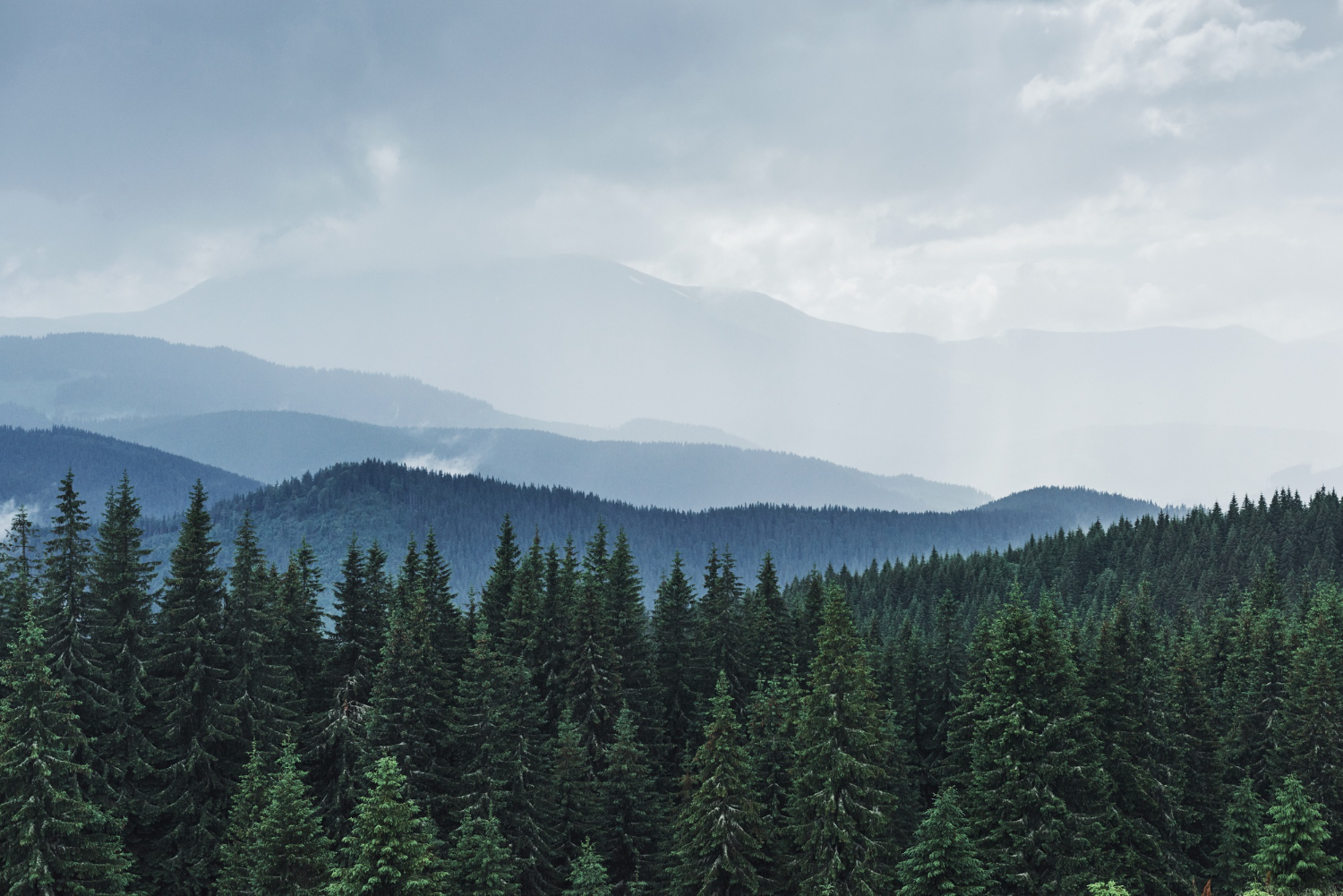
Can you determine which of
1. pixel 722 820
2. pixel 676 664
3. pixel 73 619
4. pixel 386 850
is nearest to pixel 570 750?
pixel 722 820

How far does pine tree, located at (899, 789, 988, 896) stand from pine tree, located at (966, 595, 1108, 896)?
2959 mm

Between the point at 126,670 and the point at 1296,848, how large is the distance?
55.3m

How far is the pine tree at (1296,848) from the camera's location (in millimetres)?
43531

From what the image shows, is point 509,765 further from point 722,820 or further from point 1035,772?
point 1035,772

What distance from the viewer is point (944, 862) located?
40.1 meters

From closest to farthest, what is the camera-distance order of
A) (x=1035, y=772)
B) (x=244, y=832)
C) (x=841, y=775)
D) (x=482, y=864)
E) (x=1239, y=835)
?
(x=482, y=864), (x=244, y=832), (x=841, y=775), (x=1035, y=772), (x=1239, y=835)

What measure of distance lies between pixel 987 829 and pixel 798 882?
9.44m

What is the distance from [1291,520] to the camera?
148125 mm

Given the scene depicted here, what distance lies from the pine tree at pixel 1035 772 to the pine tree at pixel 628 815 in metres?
17.1

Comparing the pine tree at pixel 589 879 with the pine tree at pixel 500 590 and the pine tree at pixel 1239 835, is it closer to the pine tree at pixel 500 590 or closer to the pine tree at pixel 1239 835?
the pine tree at pixel 500 590

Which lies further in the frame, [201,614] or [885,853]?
[201,614]

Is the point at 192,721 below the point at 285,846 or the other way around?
the other way around

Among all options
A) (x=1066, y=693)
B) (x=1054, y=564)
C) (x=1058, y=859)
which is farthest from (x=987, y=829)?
(x=1054, y=564)

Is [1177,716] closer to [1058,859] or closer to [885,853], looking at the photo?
[1058,859]
